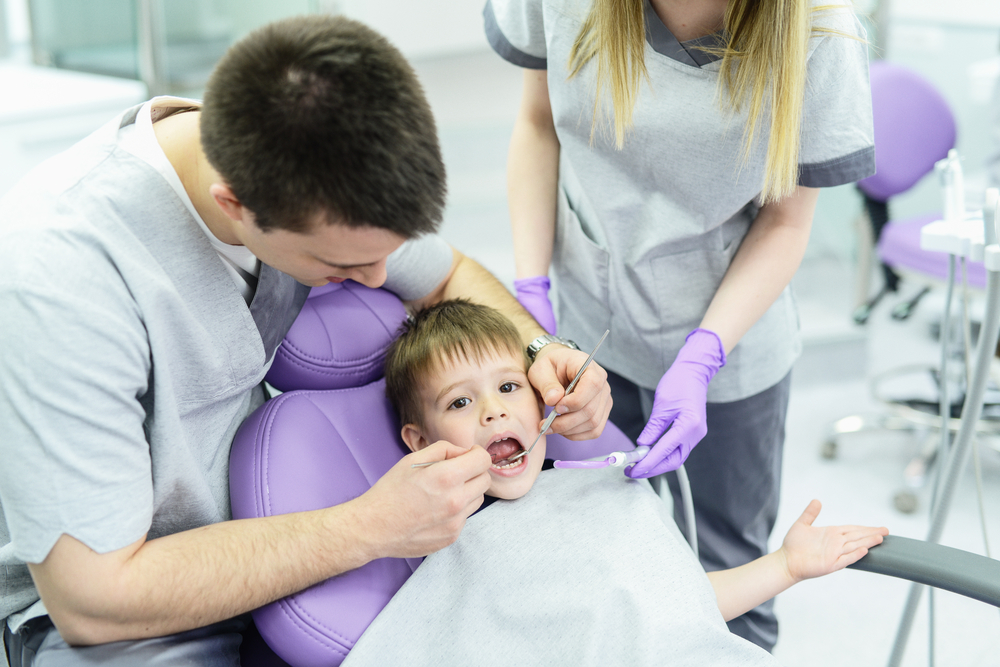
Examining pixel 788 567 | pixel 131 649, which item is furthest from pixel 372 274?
pixel 788 567

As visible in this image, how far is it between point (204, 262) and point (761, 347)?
849mm

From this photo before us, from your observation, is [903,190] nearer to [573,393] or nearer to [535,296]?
[535,296]

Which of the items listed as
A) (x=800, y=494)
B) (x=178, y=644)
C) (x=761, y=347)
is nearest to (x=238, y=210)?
(x=178, y=644)

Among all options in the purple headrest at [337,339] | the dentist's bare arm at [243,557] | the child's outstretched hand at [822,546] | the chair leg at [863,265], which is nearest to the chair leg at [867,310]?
the chair leg at [863,265]

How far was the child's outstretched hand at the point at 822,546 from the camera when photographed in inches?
41.5

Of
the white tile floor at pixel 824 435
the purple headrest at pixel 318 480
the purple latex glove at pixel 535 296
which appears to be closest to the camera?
the purple headrest at pixel 318 480

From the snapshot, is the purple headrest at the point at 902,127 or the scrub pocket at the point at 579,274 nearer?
the scrub pocket at the point at 579,274

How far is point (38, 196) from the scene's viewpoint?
Answer: 84 cm

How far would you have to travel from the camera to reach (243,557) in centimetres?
87

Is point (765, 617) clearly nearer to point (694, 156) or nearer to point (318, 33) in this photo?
point (694, 156)

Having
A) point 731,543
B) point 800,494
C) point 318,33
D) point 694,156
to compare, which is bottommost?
point 800,494

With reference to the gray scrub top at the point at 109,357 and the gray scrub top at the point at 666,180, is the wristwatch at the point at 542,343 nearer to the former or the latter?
the gray scrub top at the point at 666,180

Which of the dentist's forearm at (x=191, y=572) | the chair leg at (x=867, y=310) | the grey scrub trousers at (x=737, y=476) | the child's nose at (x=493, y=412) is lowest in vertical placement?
the chair leg at (x=867, y=310)

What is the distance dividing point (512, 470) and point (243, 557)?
0.40 meters
